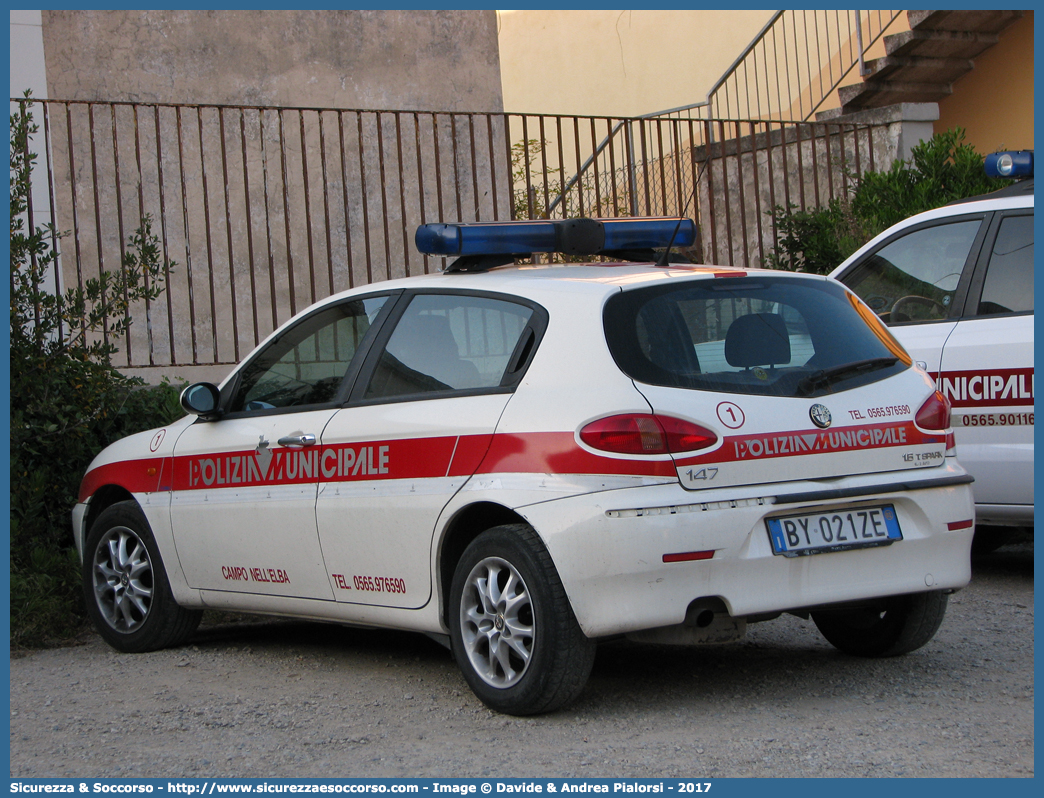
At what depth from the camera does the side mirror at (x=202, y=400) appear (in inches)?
215

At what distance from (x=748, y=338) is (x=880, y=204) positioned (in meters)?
7.03

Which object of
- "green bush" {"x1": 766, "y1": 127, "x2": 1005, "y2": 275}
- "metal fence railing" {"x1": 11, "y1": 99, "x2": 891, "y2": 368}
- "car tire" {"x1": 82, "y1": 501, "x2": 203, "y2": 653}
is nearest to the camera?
"car tire" {"x1": 82, "y1": 501, "x2": 203, "y2": 653}

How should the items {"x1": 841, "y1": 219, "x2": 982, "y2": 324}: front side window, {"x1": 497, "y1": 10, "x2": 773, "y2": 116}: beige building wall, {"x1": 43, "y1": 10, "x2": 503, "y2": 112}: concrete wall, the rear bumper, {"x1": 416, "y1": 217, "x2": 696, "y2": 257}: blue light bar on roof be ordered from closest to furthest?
1. the rear bumper
2. {"x1": 416, "y1": 217, "x2": 696, "y2": 257}: blue light bar on roof
3. {"x1": 841, "y1": 219, "x2": 982, "y2": 324}: front side window
4. {"x1": 43, "y1": 10, "x2": 503, "y2": 112}: concrete wall
5. {"x1": 497, "y1": 10, "x2": 773, "y2": 116}: beige building wall

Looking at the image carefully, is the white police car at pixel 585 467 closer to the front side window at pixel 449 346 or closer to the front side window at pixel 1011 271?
the front side window at pixel 449 346

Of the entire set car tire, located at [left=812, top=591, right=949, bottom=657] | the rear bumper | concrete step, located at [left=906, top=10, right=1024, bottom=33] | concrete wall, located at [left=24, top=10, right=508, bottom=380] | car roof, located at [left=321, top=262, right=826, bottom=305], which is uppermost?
concrete step, located at [left=906, top=10, right=1024, bottom=33]

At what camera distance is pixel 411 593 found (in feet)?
15.1

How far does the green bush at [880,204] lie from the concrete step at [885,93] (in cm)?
333

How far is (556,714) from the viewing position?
430cm


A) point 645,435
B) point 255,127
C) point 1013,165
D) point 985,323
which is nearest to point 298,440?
point 645,435

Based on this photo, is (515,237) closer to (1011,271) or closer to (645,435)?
(645,435)

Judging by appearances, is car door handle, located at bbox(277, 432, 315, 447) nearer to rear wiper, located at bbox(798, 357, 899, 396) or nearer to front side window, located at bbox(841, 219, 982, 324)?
rear wiper, located at bbox(798, 357, 899, 396)

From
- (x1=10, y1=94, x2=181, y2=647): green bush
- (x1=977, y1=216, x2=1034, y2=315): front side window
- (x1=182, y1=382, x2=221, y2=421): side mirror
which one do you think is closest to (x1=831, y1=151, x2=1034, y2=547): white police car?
(x1=977, y1=216, x2=1034, y2=315): front side window

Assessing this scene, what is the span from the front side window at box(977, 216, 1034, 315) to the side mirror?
3.72 m

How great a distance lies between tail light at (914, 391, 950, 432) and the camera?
4.51 m
